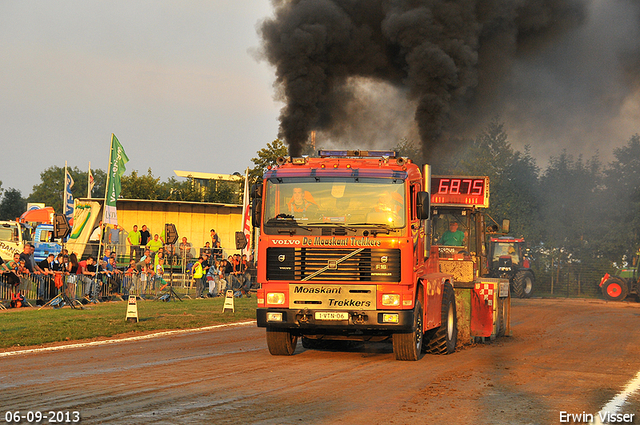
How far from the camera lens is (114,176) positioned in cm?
2320

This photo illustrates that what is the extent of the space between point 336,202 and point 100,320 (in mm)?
8645

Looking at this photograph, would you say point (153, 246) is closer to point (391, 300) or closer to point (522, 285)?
point (522, 285)

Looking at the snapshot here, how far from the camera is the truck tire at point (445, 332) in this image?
12.2 m

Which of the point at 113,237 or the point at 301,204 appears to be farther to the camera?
the point at 113,237

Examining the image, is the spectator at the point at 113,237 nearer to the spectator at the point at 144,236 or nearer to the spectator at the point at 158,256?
the spectator at the point at 144,236

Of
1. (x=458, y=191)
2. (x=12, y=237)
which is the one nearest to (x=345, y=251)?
(x=458, y=191)

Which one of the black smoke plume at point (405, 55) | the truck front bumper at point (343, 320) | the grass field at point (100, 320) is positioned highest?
the black smoke plume at point (405, 55)

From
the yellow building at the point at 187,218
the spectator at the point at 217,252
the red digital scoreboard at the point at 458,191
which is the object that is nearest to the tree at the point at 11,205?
the yellow building at the point at 187,218

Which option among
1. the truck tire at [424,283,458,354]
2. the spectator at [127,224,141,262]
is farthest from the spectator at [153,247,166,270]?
the truck tire at [424,283,458,354]

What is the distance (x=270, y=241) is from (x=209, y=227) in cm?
2775

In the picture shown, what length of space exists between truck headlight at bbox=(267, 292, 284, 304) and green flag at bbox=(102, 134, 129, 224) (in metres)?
12.7

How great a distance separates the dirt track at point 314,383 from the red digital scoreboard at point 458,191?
378 cm

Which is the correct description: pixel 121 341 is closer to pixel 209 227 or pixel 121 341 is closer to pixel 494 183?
pixel 209 227

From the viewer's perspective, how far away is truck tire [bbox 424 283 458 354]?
480 inches
